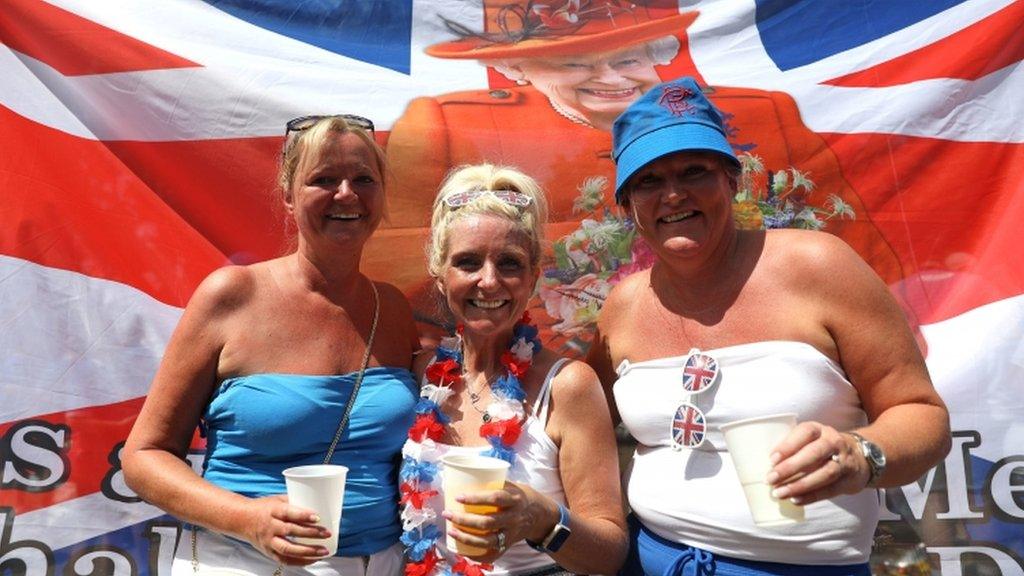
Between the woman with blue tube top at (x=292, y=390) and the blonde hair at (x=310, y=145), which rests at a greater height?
the blonde hair at (x=310, y=145)

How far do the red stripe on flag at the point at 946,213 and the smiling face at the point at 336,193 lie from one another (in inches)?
70.3

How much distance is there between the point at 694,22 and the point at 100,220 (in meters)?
2.32

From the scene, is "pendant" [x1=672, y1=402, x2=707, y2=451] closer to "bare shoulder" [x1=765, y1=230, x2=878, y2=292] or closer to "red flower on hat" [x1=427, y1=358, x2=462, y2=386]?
"bare shoulder" [x1=765, y1=230, x2=878, y2=292]

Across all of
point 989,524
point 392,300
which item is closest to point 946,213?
point 989,524

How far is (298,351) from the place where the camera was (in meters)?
2.59

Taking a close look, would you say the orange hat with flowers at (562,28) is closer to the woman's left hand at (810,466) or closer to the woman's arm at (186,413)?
the woman's arm at (186,413)

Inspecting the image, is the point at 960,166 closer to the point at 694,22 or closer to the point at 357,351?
the point at 694,22

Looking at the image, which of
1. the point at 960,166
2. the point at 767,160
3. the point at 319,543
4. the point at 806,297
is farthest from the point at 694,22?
the point at 319,543

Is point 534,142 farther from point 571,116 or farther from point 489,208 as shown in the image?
point 489,208

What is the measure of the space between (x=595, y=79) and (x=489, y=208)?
4.21ft

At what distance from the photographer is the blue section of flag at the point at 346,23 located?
147 inches

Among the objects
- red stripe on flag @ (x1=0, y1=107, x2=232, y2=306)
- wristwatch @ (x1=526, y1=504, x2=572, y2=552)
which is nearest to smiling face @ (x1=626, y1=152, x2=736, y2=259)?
wristwatch @ (x1=526, y1=504, x2=572, y2=552)

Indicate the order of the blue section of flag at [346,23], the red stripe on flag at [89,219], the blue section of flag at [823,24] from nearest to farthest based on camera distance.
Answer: the red stripe on flag at [89,219]
the blue section of flag at [823,24]
the blue section of flag at [346,23]

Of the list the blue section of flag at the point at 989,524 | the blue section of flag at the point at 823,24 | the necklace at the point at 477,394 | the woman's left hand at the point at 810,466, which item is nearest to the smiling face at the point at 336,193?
the necklace at the point at 477,394
